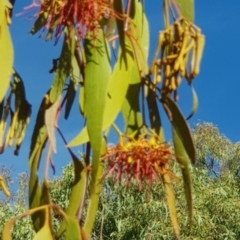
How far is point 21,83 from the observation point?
831mm

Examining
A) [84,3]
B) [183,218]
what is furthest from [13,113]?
[183,218]

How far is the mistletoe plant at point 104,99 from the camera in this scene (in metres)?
0.68

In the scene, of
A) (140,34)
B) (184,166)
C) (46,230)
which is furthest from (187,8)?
(46,230)

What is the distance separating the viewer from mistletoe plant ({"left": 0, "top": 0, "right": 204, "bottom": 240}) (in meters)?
0.68

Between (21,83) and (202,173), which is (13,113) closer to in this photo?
(21,83)

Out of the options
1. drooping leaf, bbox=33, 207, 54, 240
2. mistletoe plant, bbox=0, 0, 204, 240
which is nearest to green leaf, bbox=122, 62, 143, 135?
mistletoe plant, bbox=0, 0, 204, 240

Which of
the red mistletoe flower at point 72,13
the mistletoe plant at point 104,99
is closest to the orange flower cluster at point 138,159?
the mistletoe plant at point 104,99

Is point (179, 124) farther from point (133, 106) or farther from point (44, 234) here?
point (44, 234)

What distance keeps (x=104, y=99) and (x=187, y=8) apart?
0.15 m

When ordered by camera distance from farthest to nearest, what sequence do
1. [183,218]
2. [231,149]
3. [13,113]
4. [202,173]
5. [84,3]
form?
[231,149]
[202,173]
[183,218]
[13,113]
[84,3]

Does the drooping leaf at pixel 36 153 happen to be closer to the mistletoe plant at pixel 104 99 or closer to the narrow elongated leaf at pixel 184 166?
the mistletoe plant at pixel 104 99

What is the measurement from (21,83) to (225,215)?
576cm

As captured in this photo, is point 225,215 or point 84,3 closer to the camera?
point 84,3

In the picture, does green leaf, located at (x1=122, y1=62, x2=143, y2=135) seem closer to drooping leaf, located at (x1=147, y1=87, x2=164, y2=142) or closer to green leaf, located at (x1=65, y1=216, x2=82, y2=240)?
drooping leaf, located at (x1=147, y1=87, x2=164, y2=142)
